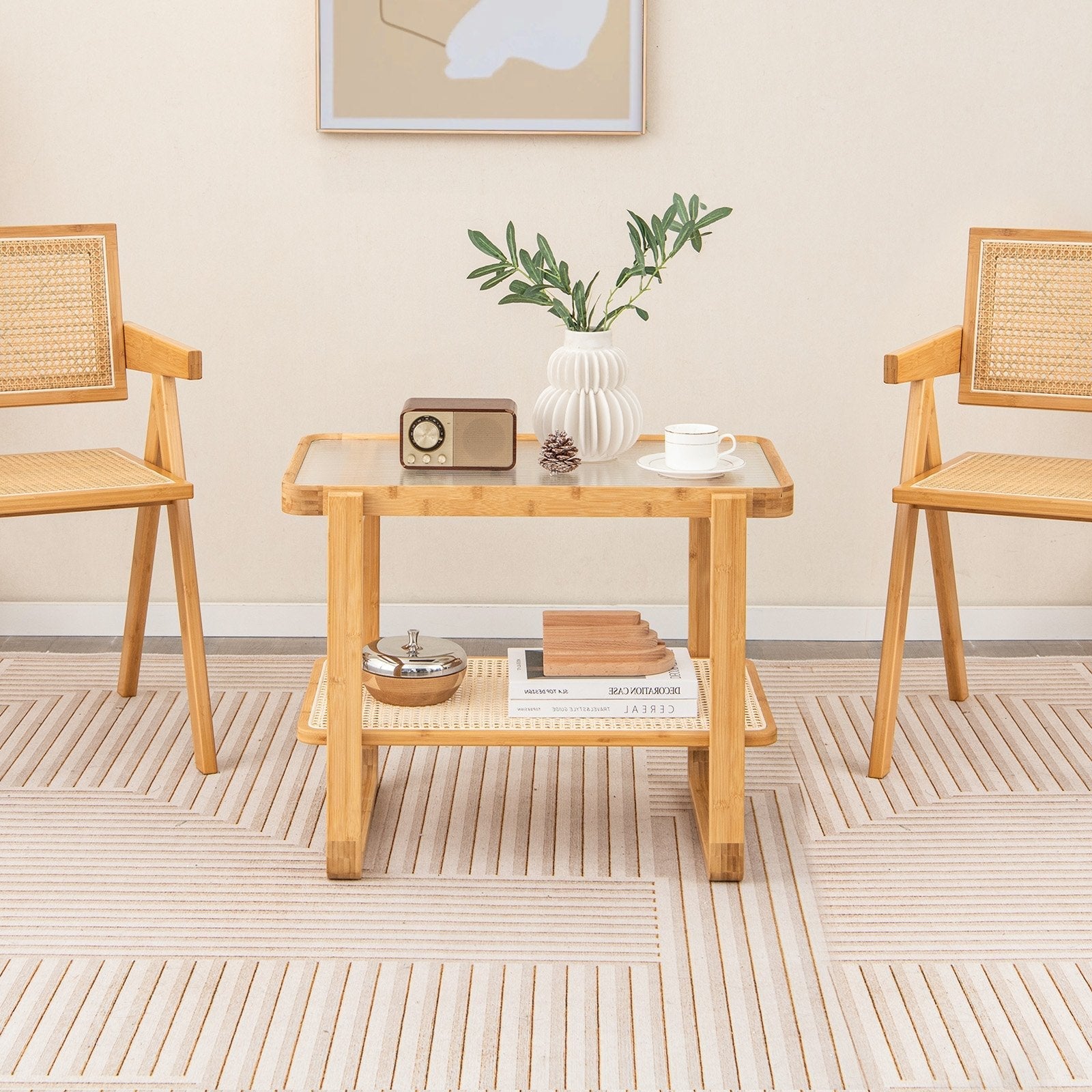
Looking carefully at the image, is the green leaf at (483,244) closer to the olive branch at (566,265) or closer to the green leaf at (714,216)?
the olive branch at (566,265)

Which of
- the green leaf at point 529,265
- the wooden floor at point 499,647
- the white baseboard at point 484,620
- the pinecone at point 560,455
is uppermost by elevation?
the green leaf at point 529,265

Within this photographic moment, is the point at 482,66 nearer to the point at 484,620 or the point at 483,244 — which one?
the point at 483,244

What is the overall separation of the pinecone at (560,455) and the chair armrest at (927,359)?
1.79ft

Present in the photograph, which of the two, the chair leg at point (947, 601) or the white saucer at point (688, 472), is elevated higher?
the white saucer at point (688, 472)

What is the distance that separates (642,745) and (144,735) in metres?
0.93

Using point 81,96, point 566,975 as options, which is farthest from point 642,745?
point 81,96

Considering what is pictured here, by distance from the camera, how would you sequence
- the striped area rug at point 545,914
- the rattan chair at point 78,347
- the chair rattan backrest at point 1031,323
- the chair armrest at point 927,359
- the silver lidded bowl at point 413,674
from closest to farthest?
the striped area rug at point 545,914 → the silver lidded bowl at point 413,674 → the chair armrest at point 927,359 → the rattan chair at point 78,347 → the chair rattan backrest at point 1031,323

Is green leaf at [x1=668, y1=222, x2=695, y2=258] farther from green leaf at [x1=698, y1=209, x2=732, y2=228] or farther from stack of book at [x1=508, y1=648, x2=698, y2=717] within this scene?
stack of book at [x1=508, y1=648, x2=698, y2=717]

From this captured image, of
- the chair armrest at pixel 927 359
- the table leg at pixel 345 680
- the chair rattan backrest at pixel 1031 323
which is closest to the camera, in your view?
the table leg at pixel 345 680

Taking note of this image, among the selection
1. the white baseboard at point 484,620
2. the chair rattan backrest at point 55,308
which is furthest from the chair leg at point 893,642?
the chair rattan backrest at point 55,308

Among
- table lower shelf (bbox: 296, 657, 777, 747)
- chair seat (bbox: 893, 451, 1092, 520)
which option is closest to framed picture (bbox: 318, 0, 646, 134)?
chair seat (bbox: 893, 451, 1092, 520)

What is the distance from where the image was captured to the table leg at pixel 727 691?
163 cm

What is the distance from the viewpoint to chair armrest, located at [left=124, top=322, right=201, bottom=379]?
2.00 metres

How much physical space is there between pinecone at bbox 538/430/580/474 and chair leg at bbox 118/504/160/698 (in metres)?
0.75
